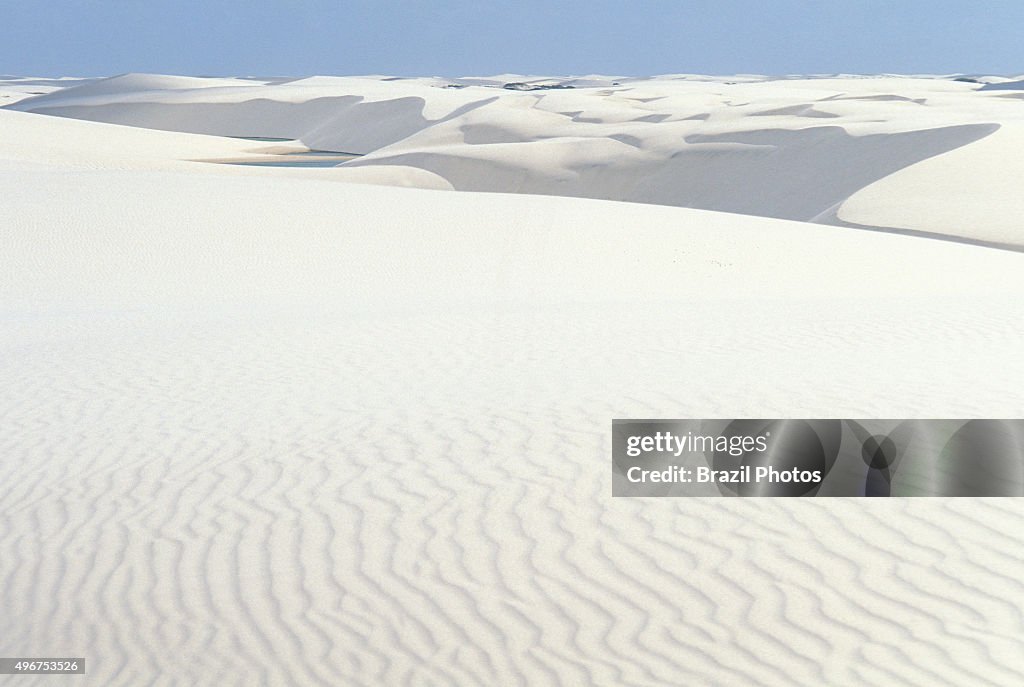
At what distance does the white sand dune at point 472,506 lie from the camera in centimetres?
367

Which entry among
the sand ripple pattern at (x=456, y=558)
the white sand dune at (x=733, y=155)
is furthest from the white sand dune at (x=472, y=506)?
the white sand dune at (x=733, y=155)

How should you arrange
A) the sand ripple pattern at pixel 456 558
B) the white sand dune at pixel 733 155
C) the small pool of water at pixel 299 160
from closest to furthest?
the sand ripple pattern at pixel 456 558, the white sand dune at pixel 733 155, the small pool of water at pixel 299 160

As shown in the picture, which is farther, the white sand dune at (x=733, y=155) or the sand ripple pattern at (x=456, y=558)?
the white sand dune at (x=733, y=155)

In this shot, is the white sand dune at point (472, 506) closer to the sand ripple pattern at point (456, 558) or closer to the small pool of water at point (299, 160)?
the sand ripple pattern at point (456, 558)

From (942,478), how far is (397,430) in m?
2.38

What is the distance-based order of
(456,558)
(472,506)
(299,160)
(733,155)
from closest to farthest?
(456,558), (472,506), (733,155), (299,160)

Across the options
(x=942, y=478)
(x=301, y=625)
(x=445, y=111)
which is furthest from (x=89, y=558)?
(x=445, y=111)

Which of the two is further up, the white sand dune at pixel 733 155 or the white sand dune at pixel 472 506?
the white sand dune at pixel 733 155

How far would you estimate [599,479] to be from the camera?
15.2ft

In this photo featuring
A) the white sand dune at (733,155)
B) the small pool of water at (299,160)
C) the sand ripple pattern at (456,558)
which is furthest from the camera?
the small pool of water at (299,160)

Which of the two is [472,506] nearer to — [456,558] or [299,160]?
[456,558]

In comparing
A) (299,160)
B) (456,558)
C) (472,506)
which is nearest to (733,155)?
(299,160)

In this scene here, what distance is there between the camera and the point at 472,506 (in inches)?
175

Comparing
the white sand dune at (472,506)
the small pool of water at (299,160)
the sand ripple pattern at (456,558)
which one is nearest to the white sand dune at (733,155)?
the small pool of water at (299,160)
